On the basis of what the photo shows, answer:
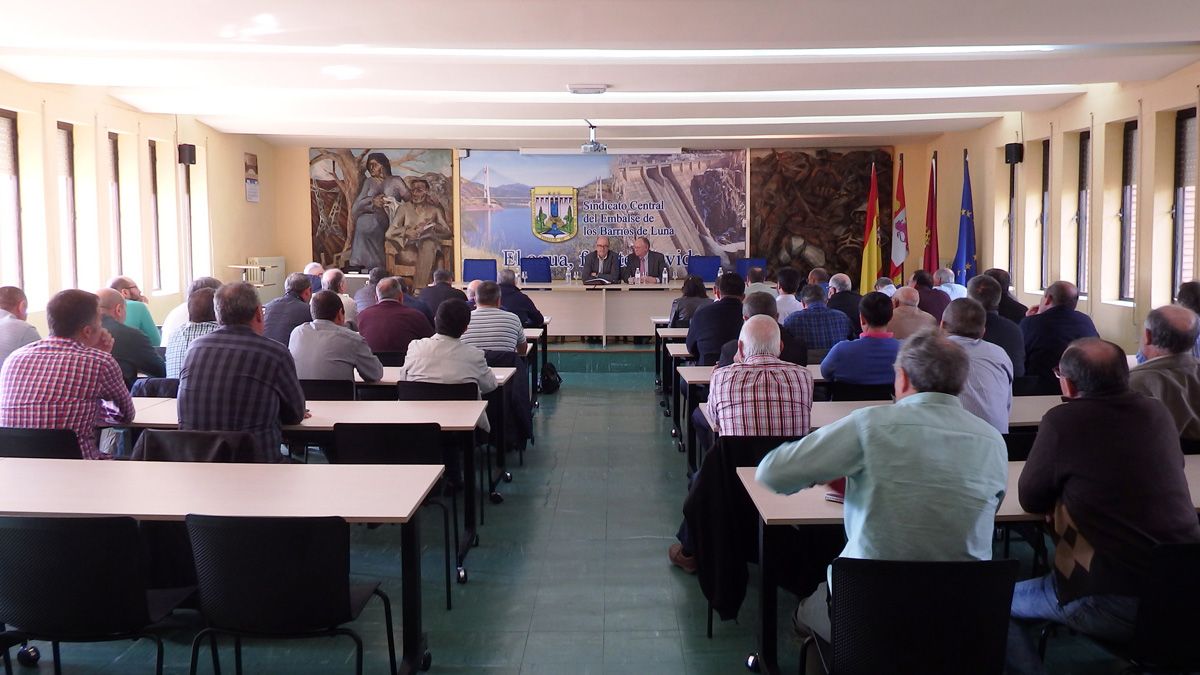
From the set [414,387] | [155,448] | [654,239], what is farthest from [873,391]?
[654,239]

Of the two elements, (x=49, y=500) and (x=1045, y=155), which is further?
(x=1045, y=155)

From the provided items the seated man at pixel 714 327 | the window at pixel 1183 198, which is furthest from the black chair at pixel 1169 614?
the window at pixel 1183 198

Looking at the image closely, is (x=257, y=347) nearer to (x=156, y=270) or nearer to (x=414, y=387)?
(x=414, y=387)

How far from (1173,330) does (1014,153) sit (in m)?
8.10

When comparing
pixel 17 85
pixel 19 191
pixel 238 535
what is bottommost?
pixel 238 535

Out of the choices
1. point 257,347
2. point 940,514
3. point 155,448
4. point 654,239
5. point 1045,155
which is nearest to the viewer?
point 940,514

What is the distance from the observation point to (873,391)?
219 inches

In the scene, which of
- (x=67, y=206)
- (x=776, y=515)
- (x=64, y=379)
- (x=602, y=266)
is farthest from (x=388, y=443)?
(x=602, y=266)

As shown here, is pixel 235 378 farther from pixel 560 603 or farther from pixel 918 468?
pixel 918 468

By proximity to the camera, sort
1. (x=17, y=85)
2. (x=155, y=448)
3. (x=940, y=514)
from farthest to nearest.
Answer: (x=17, y=85) < (x=155, y=448) < (x=940, y=514)

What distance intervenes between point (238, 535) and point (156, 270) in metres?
10.0

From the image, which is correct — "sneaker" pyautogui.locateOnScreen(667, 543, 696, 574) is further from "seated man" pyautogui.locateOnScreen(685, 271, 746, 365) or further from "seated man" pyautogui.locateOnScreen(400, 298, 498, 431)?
"seated man" pyautogui.locateOnScreen(685, 271, 746, 365)

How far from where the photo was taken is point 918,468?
8.80 ft

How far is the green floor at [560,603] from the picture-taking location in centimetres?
383
